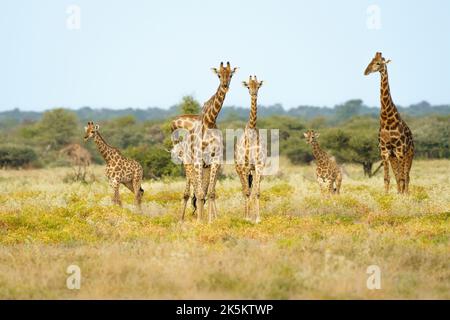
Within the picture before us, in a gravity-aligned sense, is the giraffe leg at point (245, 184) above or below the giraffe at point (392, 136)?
below

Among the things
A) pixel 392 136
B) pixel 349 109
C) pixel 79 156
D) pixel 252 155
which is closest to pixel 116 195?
pixel 252 155

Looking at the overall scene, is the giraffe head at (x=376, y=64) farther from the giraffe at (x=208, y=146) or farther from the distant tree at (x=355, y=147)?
the distant tree at (x=355, y=147)

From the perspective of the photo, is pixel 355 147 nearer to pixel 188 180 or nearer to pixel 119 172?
pixel 119 172

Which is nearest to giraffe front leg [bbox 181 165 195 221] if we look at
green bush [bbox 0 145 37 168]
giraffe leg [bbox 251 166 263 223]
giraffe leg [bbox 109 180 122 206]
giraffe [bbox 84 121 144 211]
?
giraffe leg [bbox 251 166 263 223]

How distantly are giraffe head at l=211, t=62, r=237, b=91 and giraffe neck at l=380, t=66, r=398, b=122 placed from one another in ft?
17.6

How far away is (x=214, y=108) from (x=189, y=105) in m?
21.2

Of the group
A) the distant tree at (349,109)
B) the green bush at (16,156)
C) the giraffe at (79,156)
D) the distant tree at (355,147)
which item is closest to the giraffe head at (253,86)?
the giraffe at (79,156)

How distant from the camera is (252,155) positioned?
48.4 feet

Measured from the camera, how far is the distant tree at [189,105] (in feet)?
115

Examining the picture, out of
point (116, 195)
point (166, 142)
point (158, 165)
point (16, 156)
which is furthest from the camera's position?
point (16, 156)

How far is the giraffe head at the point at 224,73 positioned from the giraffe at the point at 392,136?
4.94 meters

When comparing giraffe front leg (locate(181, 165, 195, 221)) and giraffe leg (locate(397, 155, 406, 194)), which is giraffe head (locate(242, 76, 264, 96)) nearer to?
giraffe front leg (locate(181, 165, 195, 221))

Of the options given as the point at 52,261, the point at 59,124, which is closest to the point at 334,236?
the point at 52,261

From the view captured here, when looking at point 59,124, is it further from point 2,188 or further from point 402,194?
point 402,194
